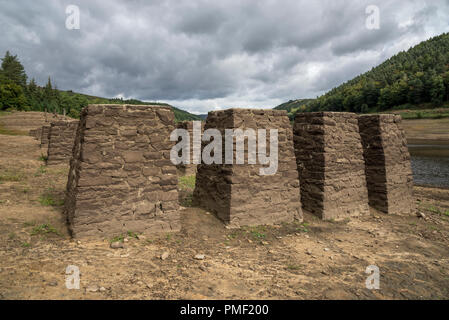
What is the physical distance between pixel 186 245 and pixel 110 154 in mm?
2164

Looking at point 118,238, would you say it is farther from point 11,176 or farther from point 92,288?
point 11,176

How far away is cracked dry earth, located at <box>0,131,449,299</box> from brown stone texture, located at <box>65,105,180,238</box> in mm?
342

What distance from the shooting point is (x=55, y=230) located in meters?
4.59

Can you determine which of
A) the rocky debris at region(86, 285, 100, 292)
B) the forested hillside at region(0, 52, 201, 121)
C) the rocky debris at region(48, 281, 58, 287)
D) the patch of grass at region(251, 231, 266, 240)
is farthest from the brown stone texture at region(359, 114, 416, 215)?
the forested hillside at region(0, 52, 201, 121)

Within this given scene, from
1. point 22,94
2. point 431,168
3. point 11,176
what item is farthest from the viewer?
point 22,94

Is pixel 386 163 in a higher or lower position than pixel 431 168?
higher

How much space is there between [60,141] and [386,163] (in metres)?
13.0

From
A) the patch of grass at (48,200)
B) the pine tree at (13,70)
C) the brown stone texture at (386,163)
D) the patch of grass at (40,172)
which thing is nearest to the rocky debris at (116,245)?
the patch of grass at (48,200)

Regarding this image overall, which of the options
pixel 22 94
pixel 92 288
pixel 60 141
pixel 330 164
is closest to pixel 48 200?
pixel 92 288

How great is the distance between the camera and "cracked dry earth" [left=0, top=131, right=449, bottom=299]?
3352 mm

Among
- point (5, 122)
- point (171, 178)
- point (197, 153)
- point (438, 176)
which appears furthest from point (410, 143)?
point (5, 122)

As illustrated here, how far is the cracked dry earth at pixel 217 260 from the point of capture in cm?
335

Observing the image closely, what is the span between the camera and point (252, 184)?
228 inches
